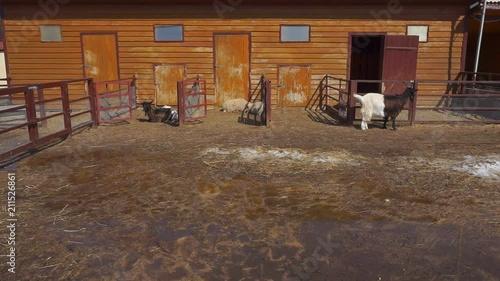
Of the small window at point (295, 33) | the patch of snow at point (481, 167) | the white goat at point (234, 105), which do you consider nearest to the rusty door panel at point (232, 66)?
the white goat at point (234, 105)

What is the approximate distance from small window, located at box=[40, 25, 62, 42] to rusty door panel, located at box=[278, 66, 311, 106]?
7.04m

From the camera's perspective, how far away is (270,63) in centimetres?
1186

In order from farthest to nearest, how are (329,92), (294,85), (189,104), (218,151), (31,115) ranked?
(294,85) < (329,92) < (189,104) < (218,151) < (31,115)

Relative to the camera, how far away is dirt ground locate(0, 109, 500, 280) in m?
3.02

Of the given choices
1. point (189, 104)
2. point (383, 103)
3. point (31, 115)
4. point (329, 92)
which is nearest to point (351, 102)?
point (383, 103)

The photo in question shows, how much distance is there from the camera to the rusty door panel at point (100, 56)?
11.9m

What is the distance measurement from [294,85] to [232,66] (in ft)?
6.66

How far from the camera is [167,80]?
1204cm

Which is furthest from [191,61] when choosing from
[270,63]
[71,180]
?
[71,180]

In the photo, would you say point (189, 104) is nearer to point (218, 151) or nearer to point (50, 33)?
point (218, 151)

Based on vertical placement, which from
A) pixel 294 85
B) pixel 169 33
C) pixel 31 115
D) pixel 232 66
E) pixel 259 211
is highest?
pixel 169 33

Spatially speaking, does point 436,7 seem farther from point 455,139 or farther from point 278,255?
point 278,255

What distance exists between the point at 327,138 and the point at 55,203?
506 centimetres

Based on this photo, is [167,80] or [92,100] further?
[167,80]
